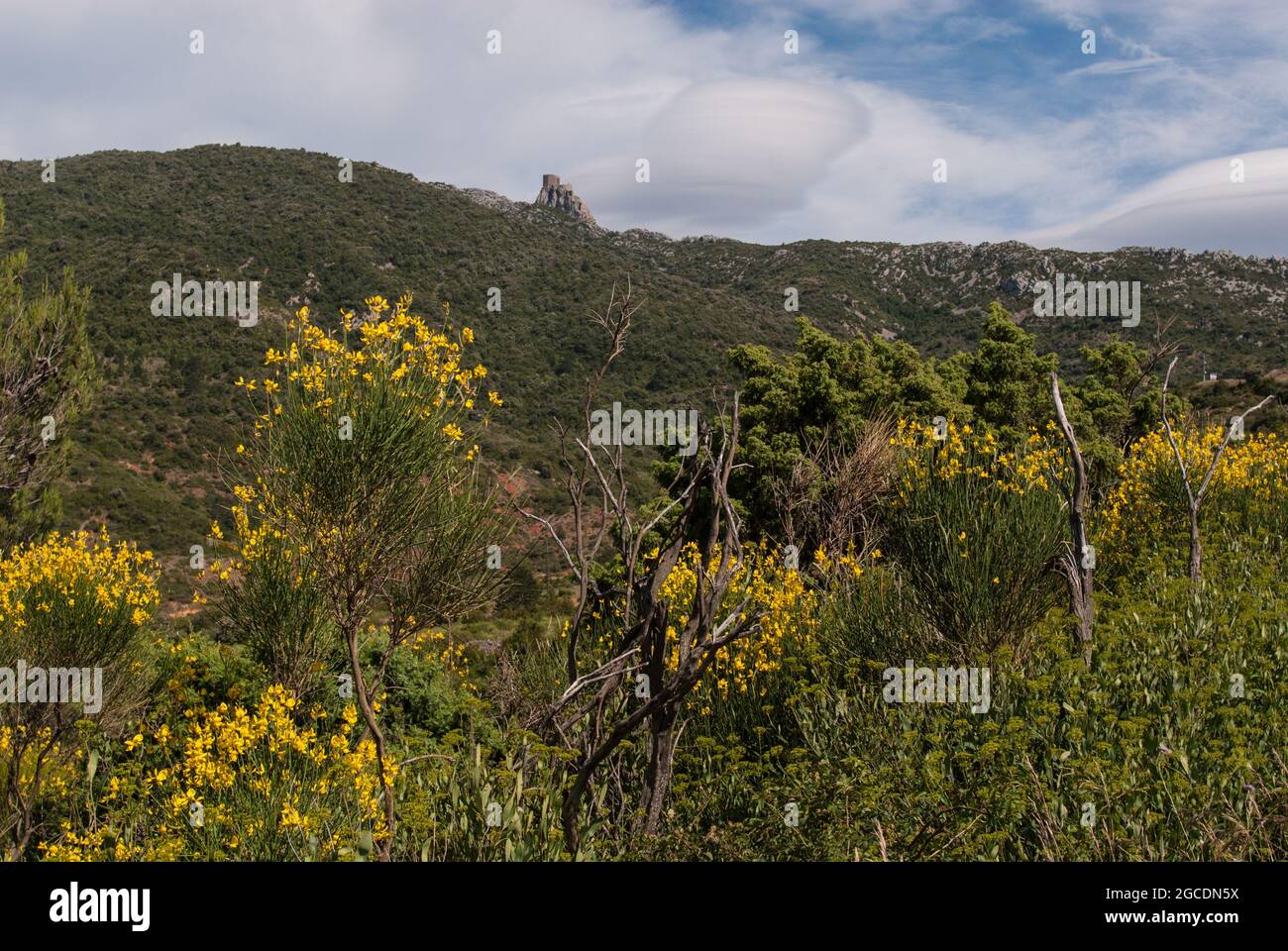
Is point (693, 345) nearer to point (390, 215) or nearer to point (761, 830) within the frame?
point (390, 215)

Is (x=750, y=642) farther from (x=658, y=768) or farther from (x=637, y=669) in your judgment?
(x=658, y=768)

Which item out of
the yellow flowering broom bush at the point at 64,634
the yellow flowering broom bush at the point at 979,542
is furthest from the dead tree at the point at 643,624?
the yellow flowering broom bush at the point at 64,634

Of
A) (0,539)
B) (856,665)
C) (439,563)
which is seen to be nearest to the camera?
(439,563)

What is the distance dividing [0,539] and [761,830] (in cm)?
1257

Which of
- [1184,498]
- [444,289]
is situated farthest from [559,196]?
[1184,498]

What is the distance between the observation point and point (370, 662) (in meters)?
9.11

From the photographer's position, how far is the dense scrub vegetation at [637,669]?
3.96m

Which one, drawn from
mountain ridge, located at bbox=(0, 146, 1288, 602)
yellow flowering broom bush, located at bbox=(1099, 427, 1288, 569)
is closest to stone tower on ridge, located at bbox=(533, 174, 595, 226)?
mountain ridge, located at bbox=(0, 146, 1288, 602)

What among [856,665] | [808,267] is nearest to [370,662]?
[856,665]

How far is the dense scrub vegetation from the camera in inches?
156

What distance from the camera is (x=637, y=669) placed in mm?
5070

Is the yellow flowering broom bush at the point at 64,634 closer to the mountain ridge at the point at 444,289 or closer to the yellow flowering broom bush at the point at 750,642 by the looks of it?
the yellow flowering broom bush at the point at 750,642

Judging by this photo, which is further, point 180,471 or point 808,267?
point 808,267
